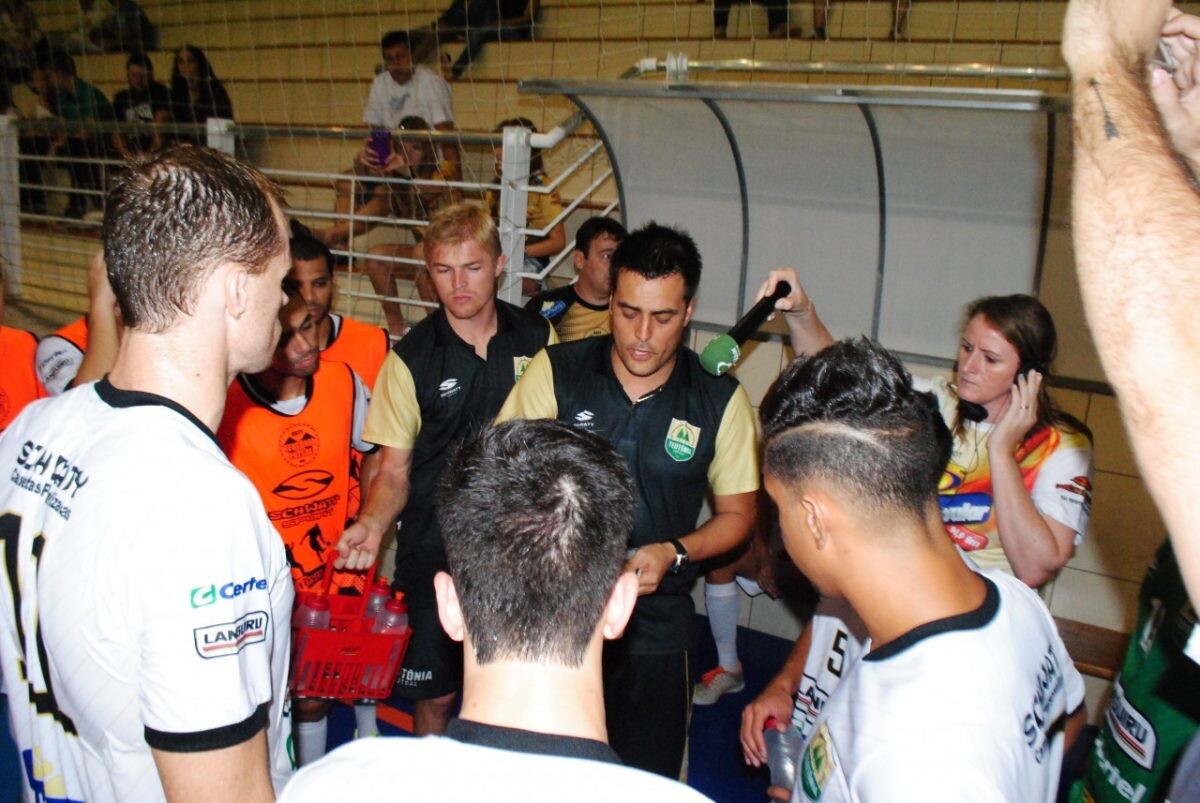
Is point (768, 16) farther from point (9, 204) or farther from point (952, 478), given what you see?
point (9, 204)

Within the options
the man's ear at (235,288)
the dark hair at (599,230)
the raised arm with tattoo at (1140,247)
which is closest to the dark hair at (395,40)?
the dark hair at (599,230)

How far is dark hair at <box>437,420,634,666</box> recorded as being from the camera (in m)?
1.18

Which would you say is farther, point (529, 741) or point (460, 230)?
point (460, 230)

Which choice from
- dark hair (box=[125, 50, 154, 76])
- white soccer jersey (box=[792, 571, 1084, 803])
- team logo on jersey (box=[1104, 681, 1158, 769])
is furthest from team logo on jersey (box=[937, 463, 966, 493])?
dark hair (box=[125, 50, 154, 76])

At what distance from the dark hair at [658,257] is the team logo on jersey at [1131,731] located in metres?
1.72

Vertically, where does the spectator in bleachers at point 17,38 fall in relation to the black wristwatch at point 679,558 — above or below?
above

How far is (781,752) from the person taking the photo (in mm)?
2246

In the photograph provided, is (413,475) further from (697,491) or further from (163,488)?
(163,488)

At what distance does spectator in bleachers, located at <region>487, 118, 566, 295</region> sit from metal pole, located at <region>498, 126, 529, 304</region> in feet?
1.97

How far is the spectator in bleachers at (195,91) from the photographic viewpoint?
827 cm

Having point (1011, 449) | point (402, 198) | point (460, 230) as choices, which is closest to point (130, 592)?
point (460, 230)

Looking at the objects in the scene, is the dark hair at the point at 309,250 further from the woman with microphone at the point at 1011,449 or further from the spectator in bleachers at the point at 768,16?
the spectator in bleachers at the point at 768,16

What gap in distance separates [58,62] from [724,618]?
33.2 feet

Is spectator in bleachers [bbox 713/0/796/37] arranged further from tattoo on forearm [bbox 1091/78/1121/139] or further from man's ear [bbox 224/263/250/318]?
tattoo on forearm [bbox 1091/78/1121/139]
